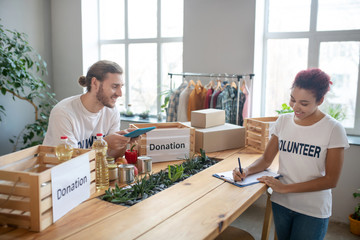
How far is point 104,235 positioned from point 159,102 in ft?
11.3

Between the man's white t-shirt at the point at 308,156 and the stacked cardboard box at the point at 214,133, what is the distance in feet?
2.44

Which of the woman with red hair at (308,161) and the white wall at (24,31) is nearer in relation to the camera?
the woman with red hair at (308,161)

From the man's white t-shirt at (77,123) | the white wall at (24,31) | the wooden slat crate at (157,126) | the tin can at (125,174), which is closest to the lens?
the tin can at (125,174)

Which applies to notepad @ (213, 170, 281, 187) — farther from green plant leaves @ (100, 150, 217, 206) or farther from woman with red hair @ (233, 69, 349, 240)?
green plant leaves @ (100, 150, 217, 206)

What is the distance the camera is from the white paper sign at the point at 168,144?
2.27 m

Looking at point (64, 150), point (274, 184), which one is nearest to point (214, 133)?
point (274, 184)

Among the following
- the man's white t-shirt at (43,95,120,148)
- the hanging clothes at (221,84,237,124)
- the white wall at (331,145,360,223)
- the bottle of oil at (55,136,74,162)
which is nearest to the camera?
the bottle of oil at (55,136,74,162)

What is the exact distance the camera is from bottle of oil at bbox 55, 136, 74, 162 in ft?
5.06

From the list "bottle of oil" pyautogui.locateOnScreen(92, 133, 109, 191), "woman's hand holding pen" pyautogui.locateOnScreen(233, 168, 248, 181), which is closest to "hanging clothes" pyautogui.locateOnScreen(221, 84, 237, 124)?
"woman's hand holding pen" pyautogui.locateOnScreen(233, 168, 248, 181)

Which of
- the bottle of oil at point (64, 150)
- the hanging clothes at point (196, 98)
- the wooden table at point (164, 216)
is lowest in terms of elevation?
the wooden table at point (164, 216)

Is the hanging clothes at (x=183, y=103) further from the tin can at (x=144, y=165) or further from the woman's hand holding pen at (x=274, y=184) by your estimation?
the woman's hand holding pen at (x=274, y=184)

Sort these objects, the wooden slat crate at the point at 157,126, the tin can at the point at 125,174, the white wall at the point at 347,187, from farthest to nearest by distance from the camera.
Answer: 1. the white wall at the point at 347,187
2. the wooden slat crate at the point at 157,126
3. the tin can at the point at 125,174

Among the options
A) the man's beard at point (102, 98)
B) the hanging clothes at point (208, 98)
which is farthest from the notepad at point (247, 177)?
the hanging clothes at point (208, 98)

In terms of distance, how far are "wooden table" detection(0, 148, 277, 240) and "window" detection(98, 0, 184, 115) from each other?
2961mm
